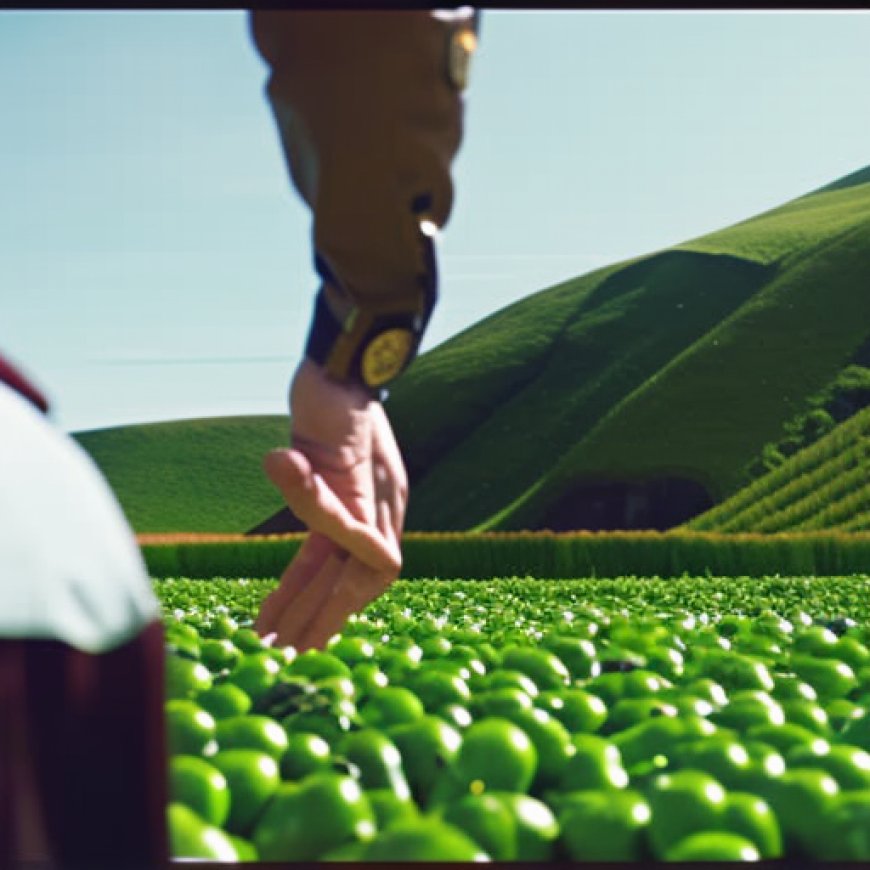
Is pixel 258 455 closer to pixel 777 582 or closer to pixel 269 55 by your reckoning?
pixel 777 582

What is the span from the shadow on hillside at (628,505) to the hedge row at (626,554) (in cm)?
3251

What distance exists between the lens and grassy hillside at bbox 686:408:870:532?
4128 centimetres

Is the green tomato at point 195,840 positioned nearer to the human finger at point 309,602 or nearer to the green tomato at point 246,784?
the green tomato at point 246,784

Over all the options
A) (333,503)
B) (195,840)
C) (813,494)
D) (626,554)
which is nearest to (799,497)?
(813,494)

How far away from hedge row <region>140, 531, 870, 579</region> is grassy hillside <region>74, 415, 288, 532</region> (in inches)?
1875

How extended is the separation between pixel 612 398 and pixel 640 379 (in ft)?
6.14

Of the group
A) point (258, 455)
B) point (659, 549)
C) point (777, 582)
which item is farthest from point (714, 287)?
point (777, 582)

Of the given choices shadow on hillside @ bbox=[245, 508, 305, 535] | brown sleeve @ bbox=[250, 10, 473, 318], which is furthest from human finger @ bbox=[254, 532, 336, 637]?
shadow on hillside @ bbox=[245, 508, 305, 535]

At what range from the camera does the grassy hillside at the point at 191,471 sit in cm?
6994

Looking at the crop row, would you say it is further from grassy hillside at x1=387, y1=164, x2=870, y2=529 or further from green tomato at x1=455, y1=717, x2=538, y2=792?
green tomato at x1=455, y1=717, x2=538, y2=792

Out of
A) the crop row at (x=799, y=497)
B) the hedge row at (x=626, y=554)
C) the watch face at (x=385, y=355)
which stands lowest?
the crop row at (x=799, y=497)

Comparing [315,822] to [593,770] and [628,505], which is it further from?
[628,505]

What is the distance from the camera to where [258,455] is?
254 feet

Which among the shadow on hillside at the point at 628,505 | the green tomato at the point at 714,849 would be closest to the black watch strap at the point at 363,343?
the green tomato at the point at 714,849
